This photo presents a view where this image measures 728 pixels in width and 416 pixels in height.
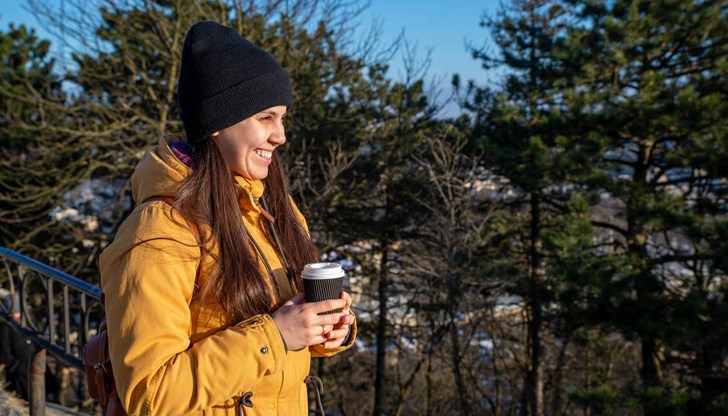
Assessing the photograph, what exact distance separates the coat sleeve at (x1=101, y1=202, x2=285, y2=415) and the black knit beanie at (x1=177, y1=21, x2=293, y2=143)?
0.31 meters

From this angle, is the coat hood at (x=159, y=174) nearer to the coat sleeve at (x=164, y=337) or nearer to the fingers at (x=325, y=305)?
the coat sleeve at (x=164, y=337)

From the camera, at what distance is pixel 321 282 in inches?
56.2

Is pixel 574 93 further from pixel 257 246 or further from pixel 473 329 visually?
pixel 257 246

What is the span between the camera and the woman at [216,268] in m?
1.26

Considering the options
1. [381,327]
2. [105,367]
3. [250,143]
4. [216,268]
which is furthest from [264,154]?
A: [381,327]

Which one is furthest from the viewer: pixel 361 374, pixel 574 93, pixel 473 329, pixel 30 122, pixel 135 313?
pixel 361 374

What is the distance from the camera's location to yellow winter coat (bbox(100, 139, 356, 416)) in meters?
1.25

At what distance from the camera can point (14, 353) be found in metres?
8.62

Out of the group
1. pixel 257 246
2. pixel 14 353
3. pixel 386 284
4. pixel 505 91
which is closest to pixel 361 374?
pixel 386 284

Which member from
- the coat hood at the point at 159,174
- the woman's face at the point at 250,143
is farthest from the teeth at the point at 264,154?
the coat hood at the point at 159,174

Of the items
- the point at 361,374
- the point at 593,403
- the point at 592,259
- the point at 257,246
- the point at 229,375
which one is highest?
the point at 257,246

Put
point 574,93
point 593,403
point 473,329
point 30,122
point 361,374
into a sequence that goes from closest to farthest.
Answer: point 593,403 → point 574,93 → point 30,122 → point 473,329 → point 361,374

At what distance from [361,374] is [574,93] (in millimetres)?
9896

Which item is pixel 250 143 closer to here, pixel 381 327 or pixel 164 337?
pixel 164 337
